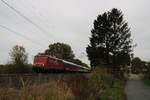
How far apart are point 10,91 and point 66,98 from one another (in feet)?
8.85

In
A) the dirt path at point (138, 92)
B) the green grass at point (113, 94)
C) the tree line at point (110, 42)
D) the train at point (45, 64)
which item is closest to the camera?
the green grass at point (113, 94)

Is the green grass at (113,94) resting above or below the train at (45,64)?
below

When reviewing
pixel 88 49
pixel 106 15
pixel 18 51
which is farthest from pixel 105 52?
pixel 18 51

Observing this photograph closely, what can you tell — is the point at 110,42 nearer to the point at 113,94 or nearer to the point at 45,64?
the point at 45,64

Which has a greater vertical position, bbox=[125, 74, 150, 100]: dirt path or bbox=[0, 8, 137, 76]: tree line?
bbox=[0, 8, 137, 76]: tree line

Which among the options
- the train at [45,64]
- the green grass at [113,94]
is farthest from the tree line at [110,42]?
the green grass at [113,94]

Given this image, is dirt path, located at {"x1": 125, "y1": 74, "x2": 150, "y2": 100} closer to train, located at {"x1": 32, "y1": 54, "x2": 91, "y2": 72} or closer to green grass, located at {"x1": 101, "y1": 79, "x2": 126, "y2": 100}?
green grass, located at {"x1": 101, "y1": 79, "x2": 126, "y2": 100}

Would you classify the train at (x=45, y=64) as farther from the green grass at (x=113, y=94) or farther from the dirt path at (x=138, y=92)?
the green grass at (x=113, y=94)

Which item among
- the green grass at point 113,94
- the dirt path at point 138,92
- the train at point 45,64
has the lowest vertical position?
the dirt path at point 138,92

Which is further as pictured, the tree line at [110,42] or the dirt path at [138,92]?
the tree line at [110,42]

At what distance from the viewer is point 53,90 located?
20.4ft

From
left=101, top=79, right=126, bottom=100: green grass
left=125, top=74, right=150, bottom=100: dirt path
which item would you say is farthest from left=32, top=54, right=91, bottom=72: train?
left=101, top=79, right=126, bottom=100: green grass

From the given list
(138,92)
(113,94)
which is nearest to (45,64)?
(138,92)

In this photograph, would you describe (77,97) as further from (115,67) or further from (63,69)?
(115,67)
